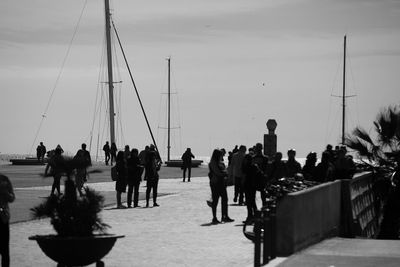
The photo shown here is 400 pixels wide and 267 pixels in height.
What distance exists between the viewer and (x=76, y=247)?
12.4 meters

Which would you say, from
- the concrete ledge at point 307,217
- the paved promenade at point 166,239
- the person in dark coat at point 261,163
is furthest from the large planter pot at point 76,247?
the person in dark coat at point 261,163

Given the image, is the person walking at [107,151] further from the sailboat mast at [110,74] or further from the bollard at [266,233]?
the bollard at [266,233]

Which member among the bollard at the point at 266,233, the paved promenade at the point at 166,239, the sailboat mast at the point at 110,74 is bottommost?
the paved promenade at the point at 166,239

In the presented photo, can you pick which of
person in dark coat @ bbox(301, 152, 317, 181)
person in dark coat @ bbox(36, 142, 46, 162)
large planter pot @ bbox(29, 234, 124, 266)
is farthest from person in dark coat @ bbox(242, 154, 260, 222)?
person in dark coat @ bbox(36, 142, 46, 162)

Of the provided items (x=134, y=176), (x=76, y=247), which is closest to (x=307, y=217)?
(x=76, y=247)

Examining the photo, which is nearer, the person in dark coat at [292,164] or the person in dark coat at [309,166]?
the person in dark coat at [292,164]

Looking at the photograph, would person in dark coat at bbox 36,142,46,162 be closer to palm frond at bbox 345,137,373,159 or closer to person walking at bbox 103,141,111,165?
person walking at bbox 103,141,111,165

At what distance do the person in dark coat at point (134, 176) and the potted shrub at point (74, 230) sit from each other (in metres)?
17.7

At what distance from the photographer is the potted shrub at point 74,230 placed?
12.4 metres

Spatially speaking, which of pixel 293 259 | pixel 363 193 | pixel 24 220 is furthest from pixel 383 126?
pixel 293 259

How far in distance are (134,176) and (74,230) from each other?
60.9 feet

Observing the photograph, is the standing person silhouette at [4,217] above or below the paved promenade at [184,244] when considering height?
above

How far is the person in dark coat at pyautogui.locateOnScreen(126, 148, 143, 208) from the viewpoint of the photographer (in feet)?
102

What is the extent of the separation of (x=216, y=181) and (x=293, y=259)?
1024cm
